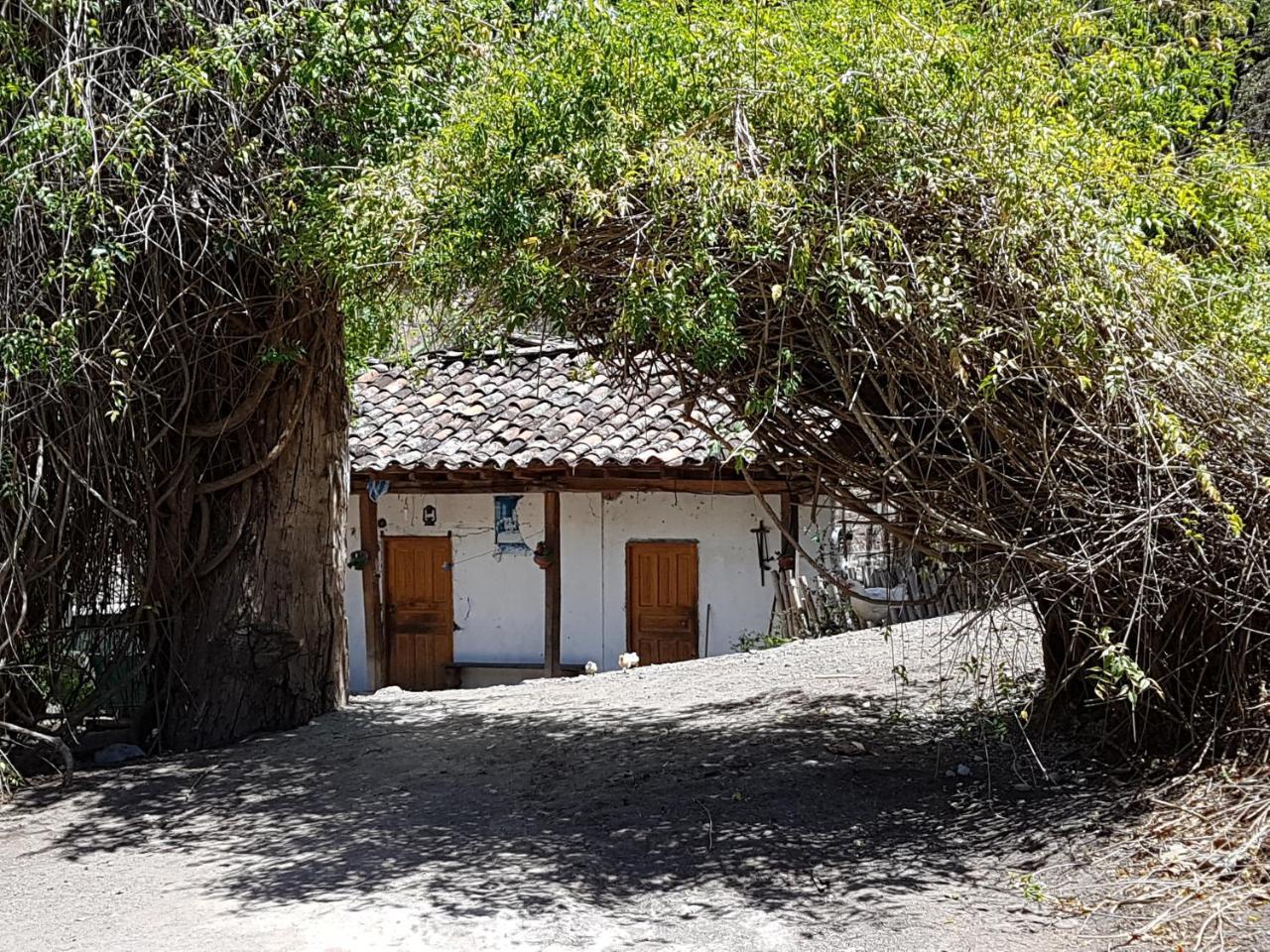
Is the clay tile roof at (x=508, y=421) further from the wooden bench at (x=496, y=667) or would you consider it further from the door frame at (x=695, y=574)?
the wooden bench at (x=496, y=667)

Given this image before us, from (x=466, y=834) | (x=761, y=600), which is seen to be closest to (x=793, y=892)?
(x=466, y=834)

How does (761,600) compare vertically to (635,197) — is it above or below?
below

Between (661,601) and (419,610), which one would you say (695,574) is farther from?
(419,610)

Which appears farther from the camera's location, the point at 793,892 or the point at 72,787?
the point at 72,787

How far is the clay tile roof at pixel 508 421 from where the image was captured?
446 inches

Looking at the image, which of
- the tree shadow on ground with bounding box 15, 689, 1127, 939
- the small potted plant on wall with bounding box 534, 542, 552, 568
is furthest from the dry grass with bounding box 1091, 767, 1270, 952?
the small potted plant on wall with bounding box 534, 542, 552, 568

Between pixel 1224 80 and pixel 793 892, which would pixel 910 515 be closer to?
pixel 793 892

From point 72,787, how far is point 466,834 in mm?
2294

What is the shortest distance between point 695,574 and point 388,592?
11.6 feet

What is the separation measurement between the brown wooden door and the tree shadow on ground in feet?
20.4

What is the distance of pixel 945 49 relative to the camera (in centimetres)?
454

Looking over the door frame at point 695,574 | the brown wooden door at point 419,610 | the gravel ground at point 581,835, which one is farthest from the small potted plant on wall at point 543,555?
the gravel ground at point 581,835

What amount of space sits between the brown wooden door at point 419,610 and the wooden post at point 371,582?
20 centimetres

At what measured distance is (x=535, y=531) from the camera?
512 inches
